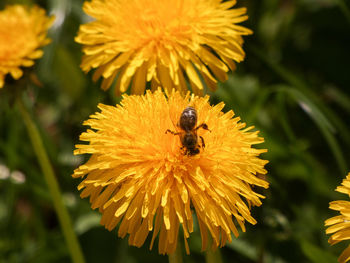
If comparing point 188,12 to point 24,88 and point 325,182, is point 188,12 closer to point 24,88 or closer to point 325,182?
point 24,88

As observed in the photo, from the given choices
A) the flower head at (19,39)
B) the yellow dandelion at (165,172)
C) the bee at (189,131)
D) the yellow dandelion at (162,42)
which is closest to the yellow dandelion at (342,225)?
the yellow dandelion at (165,172)

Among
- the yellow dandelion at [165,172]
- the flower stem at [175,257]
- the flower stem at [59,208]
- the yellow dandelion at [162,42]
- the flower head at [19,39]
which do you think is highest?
the flower head at [19,39]

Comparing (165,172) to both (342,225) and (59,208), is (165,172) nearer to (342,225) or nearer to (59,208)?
(342,225)

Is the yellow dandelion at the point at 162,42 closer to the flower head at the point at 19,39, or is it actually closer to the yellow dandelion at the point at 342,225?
the flower head at the point at 19,39

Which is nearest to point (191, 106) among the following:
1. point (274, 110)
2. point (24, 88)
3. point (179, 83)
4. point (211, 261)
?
point (179, 83)

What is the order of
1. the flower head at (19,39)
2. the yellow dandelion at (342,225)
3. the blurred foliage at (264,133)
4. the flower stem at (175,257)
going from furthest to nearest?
1. the blurred foliage at (264,133)
2. the flower head at (19,39)
3. the flower stem at (175,257)
4. the yellow dandelion at (342,225)

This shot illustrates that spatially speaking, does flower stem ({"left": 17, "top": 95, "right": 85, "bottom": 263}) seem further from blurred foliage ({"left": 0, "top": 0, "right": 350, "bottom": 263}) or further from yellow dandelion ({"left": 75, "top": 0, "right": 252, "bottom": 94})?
yellow dandelion ({"left": 75, "top": 0, "right": 252, "bottom": 94})
